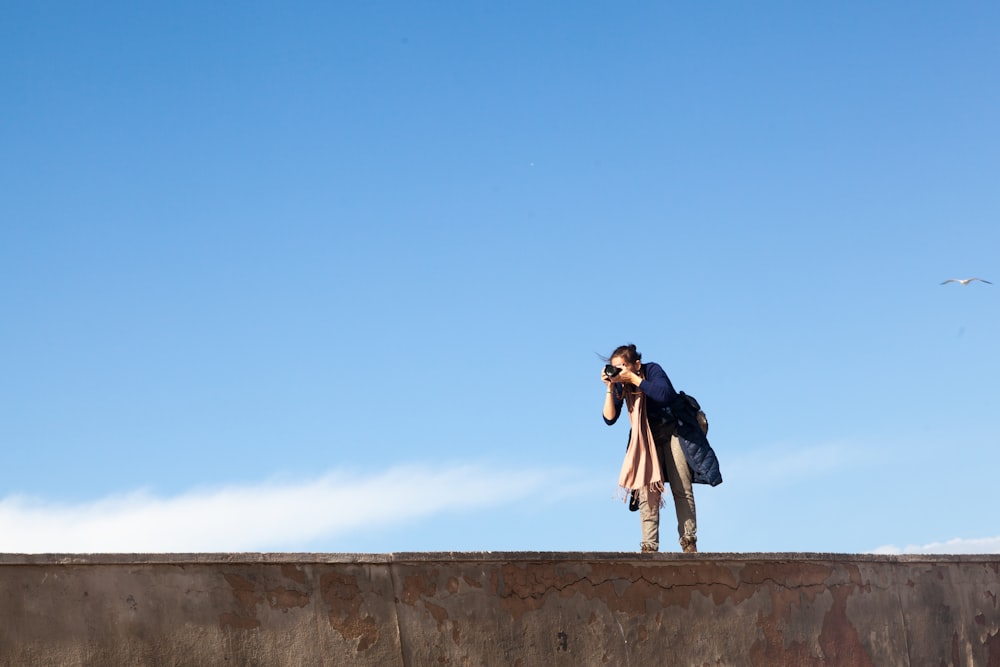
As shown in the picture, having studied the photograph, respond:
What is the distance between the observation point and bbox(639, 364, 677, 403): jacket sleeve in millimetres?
8516

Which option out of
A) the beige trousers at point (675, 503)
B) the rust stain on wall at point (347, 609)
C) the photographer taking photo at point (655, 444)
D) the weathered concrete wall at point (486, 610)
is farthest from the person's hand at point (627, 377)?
the rust stain on wall at point (347, 609)

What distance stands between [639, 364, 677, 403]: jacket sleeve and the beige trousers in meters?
0.37

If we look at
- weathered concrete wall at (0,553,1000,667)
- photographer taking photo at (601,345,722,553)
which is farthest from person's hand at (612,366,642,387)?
weathered concrete wall at (0,553,1000,667)

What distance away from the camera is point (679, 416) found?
878 centimetres

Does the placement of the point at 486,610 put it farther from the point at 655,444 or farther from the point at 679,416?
the point at 679,416

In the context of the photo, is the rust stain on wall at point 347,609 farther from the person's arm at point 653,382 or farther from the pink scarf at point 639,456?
the person's arm at point 653,382

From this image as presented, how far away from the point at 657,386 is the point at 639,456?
0.52 m

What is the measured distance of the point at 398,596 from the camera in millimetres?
6160

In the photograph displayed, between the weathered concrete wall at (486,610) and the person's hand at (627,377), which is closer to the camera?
the weathered concrete wall at (486,610)

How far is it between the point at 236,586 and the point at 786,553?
3978 mm

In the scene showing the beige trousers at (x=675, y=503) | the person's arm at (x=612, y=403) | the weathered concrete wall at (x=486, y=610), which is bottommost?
the weathered concrete wall at (x=486, y=610)

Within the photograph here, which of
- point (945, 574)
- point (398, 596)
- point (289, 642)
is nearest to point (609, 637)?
point (398, 596)

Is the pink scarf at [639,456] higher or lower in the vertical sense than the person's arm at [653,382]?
lower

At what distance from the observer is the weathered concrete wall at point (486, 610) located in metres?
5.31
